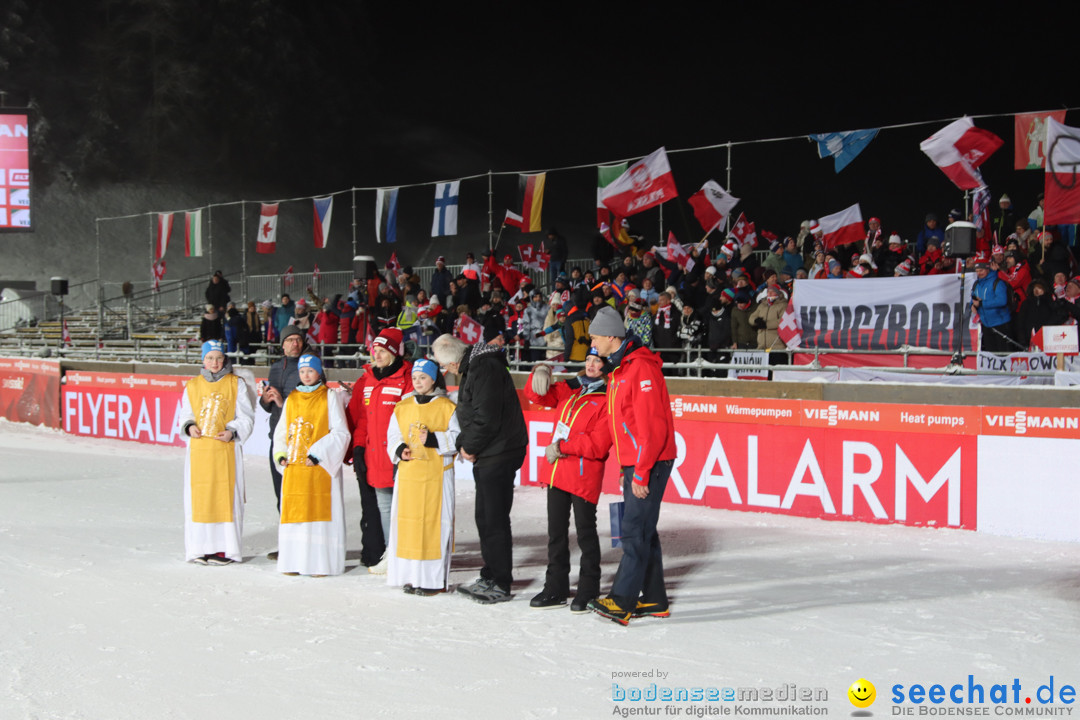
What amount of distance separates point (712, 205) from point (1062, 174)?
578cm

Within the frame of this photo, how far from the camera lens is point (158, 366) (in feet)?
61.7

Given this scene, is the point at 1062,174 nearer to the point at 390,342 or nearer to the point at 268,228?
the point at 390,342

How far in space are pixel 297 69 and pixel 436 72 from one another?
8.26 meters

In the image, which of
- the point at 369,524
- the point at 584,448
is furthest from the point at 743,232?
the point at 584,448

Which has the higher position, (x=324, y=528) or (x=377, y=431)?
(x=377, y=431)

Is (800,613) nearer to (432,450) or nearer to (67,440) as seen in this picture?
(432,450)

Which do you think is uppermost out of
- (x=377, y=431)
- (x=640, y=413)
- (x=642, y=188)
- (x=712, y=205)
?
(x=642, y=188)

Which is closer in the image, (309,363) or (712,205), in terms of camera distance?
(309,363)

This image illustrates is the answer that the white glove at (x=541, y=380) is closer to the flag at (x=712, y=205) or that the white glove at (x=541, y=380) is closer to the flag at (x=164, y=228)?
the flag at (x=712, y=205)

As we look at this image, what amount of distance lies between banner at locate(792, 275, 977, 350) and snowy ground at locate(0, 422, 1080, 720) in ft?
9.99

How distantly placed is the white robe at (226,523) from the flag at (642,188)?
9.67m

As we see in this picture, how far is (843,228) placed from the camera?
616 inches

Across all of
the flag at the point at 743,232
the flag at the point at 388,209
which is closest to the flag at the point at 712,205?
the flag at the point at 743,232

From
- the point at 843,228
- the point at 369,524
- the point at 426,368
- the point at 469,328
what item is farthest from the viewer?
the point at 843,228
